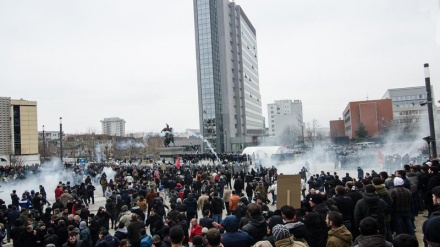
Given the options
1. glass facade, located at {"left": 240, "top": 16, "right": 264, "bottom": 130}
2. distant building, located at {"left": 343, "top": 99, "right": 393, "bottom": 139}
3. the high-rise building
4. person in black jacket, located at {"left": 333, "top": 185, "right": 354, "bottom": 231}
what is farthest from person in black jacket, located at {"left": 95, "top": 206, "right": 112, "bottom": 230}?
glass facade, located at {"left": 240, "top": 16, "right": 264, "bottom": 130}

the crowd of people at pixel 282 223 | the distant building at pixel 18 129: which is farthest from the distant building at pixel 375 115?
the distant building at pixel 18 129

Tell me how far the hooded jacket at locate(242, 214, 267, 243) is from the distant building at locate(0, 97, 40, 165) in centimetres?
7275

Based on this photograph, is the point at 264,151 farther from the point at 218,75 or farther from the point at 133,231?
the point at 218,75

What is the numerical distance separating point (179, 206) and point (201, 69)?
77.2 m

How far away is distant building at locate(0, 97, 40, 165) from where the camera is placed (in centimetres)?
7025

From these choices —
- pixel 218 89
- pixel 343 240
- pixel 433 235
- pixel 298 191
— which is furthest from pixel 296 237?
pixel 218 89

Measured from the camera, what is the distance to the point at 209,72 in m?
84.8

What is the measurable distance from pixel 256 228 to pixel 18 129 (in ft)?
261

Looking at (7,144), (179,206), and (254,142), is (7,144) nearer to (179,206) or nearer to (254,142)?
(254,142)

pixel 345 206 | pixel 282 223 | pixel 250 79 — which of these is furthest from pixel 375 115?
pixel 282 223

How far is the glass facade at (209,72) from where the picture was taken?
8425 centimetres

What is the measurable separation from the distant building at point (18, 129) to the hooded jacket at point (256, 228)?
239 feet

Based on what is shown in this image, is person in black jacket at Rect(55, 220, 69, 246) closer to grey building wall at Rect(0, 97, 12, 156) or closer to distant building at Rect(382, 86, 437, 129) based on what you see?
grey building wall at Rect(0, 97, 12, 156)

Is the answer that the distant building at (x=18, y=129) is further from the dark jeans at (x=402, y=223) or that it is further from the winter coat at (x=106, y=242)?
the dark jeans at (x=402, y=223)
